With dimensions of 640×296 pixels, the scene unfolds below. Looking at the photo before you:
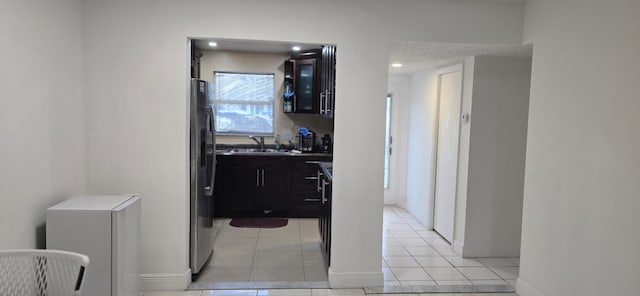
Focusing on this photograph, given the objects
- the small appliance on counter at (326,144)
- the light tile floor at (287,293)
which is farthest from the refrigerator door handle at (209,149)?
the small appliance on counter at (326,144)

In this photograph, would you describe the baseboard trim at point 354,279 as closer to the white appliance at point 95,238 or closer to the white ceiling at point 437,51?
the white appliance at point 95,238

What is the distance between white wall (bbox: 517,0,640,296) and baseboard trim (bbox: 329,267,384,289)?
1129 millimetres

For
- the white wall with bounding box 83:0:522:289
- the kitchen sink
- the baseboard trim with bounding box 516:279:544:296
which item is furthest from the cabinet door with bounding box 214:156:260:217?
the baseboard trim with bounding box 516:279:544:296

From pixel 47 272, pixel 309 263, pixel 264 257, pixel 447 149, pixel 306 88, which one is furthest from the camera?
pixel 306 88

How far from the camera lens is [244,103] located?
6031 mm

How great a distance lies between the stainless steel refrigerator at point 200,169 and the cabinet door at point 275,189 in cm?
184

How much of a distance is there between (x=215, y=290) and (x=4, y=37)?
85.6 inches

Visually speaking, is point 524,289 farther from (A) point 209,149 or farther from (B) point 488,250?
(A) point 209,149

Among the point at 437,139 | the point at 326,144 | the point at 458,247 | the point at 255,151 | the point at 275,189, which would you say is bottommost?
the point at 458,247

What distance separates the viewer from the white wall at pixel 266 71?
19.2ft

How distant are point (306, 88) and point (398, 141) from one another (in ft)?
5.47

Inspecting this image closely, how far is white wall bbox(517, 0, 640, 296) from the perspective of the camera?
7.42 feet

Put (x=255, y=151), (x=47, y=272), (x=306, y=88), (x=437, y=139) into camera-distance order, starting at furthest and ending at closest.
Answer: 1. (x=255, y=151)
2. (x=306, y=88)
3. (x=437, y=139)
4. (x=47, y=272)

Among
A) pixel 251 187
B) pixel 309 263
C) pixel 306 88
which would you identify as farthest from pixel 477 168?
pixel 251 187
